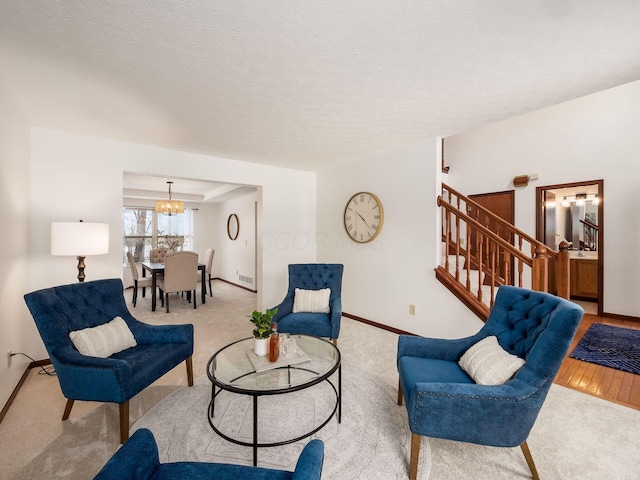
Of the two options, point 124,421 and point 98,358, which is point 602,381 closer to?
point 124,421

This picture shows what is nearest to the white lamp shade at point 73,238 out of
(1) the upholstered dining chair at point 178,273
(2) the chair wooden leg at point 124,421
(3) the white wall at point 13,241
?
(3) the white wall at point 13,241

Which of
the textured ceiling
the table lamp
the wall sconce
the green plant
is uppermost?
the textured ceiling

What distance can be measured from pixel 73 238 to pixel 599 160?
623 centimetres

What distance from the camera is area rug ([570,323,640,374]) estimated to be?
8.94ft

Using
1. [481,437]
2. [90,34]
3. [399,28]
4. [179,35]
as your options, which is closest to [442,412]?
[481,437]

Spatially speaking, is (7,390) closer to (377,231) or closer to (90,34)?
(90,34)

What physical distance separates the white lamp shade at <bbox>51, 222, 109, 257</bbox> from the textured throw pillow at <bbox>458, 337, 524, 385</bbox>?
9.60 feet

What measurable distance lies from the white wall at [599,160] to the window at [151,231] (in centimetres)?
709

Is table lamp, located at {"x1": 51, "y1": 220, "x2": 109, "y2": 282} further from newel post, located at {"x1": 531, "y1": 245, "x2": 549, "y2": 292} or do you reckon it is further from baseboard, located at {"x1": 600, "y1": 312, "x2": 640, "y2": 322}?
baseboard, located at {"x1": 600, "y1": 312, "x2": 640, "y2": 322}

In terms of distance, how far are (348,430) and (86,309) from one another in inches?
79.9

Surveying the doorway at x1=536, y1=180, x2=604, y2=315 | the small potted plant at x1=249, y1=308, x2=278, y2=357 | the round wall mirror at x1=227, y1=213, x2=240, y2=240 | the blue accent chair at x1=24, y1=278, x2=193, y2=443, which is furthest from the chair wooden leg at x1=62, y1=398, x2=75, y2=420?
Result: the doorway at x1=536, y1=180, x2=604, y2=315

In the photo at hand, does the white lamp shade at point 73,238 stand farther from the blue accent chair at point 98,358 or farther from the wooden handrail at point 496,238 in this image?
the wooden handrail at point 496,238

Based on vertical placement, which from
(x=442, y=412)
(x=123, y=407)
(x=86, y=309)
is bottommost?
(x=123, y=407)

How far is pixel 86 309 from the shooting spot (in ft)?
6.97
